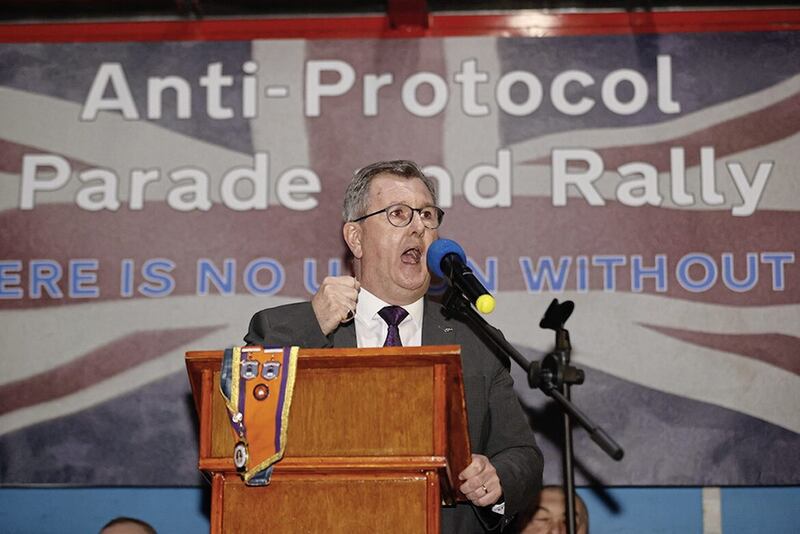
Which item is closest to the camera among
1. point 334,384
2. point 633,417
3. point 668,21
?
point 334,384

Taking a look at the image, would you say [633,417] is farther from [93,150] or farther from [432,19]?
[93,150]

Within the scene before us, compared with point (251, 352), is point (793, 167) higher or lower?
higher

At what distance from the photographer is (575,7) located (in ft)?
14.3

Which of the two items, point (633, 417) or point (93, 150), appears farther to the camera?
point (93, 150)

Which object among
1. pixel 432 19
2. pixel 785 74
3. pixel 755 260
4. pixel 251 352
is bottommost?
pixel 251 352

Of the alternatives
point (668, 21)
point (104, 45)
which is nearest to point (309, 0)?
point (104, 45)

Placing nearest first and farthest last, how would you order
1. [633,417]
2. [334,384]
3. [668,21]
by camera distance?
[334,384], [633,417], [668,21]

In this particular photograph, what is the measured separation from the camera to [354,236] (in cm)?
323

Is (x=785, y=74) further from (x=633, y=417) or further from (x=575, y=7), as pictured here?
(x=633, y=417)

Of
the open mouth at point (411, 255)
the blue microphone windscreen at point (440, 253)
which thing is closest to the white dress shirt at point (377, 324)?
the open mouth at point (411, 255)

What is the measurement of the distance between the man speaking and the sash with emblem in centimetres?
39

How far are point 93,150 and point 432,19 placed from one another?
1.56 metres

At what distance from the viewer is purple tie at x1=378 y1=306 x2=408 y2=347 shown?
2.89 meters

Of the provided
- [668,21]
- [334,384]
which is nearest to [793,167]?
[668,21]
